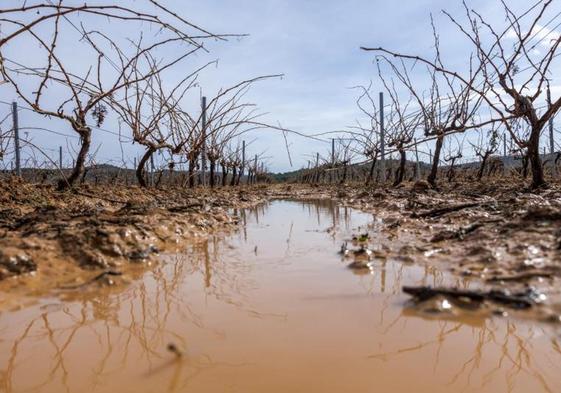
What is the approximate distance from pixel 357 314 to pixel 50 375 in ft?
3.20

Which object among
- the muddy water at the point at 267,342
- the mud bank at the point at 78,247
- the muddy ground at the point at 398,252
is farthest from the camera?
the mud bank at the point at 78,247

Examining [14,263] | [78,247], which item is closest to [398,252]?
[78,247]

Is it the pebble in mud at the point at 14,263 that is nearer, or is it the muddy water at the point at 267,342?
the muddy water at the point at 267,342

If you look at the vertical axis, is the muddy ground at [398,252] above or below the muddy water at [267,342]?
above

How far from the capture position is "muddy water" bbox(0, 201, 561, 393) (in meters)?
1.08

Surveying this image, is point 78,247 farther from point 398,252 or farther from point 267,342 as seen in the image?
point 398,252

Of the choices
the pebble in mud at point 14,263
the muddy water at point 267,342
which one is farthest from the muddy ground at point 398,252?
the muddy water at point 267,342

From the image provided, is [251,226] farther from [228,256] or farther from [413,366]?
[413,366]

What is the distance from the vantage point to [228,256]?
2.85 meters

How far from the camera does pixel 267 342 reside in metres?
1.35

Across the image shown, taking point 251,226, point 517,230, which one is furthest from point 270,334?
point 251,226

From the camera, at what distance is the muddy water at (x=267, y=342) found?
1080 millimetres

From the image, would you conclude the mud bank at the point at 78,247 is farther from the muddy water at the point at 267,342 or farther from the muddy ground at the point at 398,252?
the muddy water at the point at 267,342

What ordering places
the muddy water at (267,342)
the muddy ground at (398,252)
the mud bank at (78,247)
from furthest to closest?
the mud bank at (78,247) → the muddy ground at (398,252) → the muddy water at (267,342)
